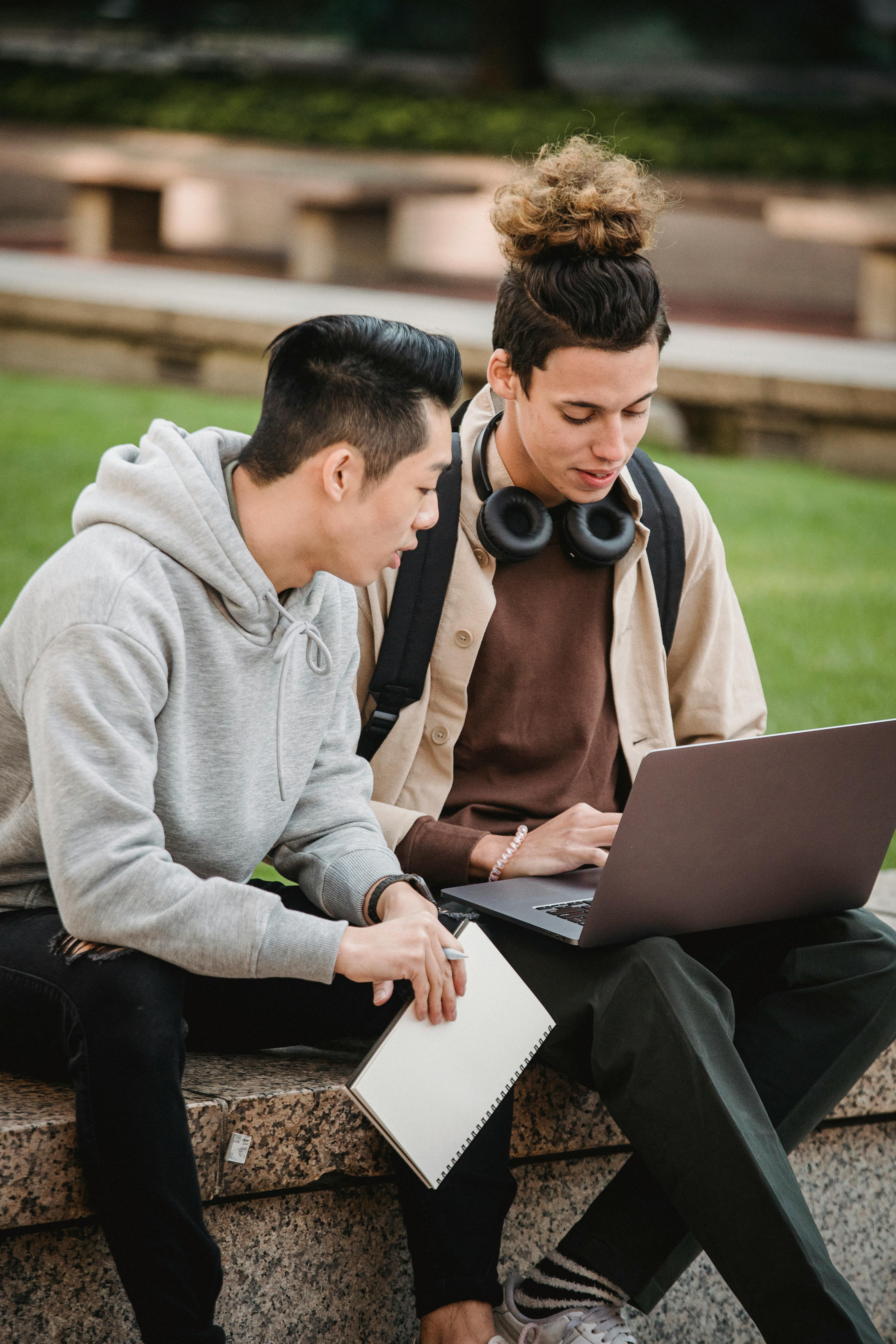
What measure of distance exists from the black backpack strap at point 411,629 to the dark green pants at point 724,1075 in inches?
17.4

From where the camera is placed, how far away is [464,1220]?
2.17 metres

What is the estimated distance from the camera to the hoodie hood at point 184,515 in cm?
208

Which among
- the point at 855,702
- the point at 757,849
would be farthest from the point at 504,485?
the point at 855,702

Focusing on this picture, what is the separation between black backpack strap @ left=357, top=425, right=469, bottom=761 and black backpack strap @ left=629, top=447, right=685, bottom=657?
14.2 inches

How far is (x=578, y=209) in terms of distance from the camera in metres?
2.58

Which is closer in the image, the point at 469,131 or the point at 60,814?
the point at 60,814

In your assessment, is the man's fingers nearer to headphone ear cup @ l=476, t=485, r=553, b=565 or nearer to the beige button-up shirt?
the beige button-up shirt

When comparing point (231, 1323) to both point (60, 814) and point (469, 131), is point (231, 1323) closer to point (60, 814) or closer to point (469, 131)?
point (60, 814)

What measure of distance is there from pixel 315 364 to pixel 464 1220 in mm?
1226

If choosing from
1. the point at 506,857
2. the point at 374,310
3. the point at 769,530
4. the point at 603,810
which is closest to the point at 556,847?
the point at 506,857

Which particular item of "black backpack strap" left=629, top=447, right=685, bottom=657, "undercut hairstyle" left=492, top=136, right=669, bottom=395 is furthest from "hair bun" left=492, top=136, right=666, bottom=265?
"black backpack strap" left=629, top=447, right=685, bottom=657

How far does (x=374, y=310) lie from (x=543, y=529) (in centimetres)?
793

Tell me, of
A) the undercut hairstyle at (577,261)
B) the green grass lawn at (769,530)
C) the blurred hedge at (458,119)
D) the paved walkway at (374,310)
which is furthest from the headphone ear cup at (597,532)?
the blurred hedge at (458,119)

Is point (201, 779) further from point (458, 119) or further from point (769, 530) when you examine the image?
point (458, 119)
